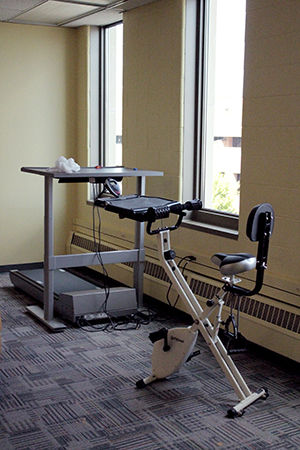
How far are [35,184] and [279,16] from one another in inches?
137

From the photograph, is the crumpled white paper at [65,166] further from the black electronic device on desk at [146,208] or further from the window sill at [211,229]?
the window sill at [211,229]

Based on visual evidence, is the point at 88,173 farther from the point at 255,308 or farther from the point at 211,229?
the point at 255,308

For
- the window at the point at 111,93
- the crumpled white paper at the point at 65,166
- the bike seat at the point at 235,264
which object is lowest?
the bike seat at the point at 235,264

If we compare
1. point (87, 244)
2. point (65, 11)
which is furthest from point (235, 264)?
point (65, 11)

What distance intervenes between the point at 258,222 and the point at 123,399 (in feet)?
4.10

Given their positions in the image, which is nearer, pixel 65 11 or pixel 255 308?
pixel 255 308

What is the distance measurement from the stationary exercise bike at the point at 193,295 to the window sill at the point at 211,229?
2.72ft

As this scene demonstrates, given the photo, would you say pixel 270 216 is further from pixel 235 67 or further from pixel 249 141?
pixel 235 67

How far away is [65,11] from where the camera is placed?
566 cm

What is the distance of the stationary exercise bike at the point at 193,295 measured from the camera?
3.14 meters

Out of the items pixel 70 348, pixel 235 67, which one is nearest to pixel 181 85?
pixel 235 67

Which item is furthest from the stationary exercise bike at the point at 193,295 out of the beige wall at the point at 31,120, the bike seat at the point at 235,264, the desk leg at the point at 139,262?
the beige wall at the point at 31,120

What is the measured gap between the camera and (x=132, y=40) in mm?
5484

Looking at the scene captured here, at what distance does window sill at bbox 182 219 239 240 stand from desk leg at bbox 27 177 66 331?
1085mm
